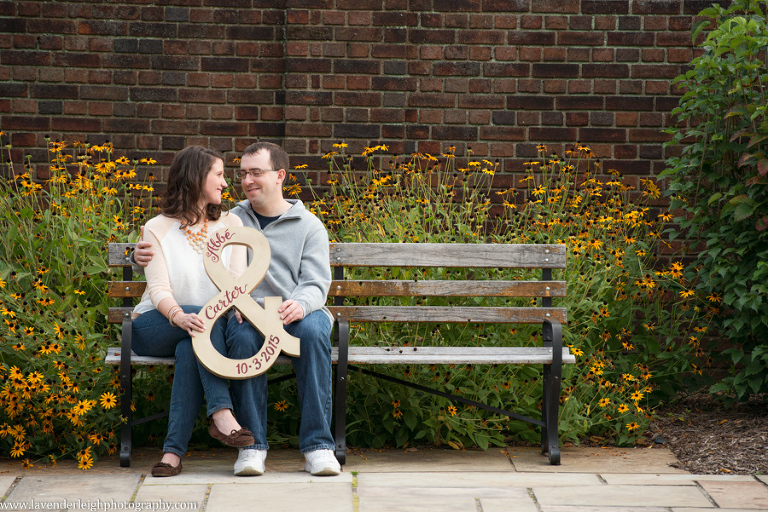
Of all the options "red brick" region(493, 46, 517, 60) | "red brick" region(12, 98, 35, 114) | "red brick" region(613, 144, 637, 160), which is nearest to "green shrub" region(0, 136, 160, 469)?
"red brick" region(12, 98, 35, 114)

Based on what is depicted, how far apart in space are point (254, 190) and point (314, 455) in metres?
1.15

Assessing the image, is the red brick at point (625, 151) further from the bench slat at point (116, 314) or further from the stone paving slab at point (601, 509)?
Result: the bench slat at point (116, 314)

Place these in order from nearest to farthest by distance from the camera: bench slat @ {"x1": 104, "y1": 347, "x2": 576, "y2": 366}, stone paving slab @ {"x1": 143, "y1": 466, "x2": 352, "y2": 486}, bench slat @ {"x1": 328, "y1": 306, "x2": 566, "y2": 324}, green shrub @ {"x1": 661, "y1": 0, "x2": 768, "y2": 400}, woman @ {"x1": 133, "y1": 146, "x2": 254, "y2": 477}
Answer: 1. stone paving slab @ {"x1": 143, "y1": 466, "x2": 352, "y2": 486}
2. woman @ {"x1": 133, "y1": 146, "x2": 254, "y2": 477}
3. bench slat @ {"x1": 104, "y1": 347, "x2": 576, "y2": 366}
4. bench slat @ {"x1": 328, "y1": 306, "x2": 566, "y2": 324}
5. green shrub @ {"x1": 661, "y1": 0, "x2": 768, "y2": 400}

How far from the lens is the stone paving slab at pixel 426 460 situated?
10.6 feet

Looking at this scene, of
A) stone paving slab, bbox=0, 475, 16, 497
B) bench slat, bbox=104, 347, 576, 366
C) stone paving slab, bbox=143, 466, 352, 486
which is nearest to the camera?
stone paving slab, bbox=0, 475, 16, 497

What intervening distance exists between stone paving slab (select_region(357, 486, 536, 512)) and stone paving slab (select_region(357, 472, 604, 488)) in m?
0.06

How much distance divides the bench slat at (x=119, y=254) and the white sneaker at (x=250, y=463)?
103cm

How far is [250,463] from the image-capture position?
118 inches

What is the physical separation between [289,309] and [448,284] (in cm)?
86

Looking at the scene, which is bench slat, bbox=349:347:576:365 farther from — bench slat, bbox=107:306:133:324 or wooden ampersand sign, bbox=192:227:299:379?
bench slat, bbox=107:306:133:324

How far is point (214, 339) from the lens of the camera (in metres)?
3.11

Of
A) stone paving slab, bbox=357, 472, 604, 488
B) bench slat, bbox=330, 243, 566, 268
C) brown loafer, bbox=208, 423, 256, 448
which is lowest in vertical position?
stone paving slab, bbox=357, 472, 604, 488

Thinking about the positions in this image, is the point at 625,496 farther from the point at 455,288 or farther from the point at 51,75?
the point at 51,75

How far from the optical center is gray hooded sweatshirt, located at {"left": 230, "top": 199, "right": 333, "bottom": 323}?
3334mm
